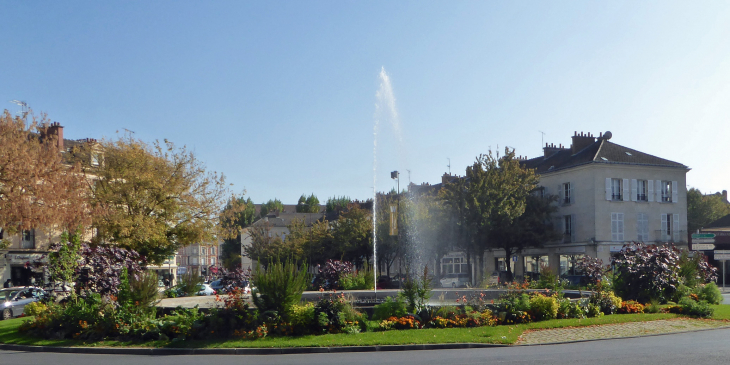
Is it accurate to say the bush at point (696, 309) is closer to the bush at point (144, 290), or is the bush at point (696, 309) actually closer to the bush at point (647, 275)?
the bush at point (647, 275)

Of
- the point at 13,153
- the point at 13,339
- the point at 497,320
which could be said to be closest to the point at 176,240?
the point at 13,153

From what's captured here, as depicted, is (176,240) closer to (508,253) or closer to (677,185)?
(508,253)

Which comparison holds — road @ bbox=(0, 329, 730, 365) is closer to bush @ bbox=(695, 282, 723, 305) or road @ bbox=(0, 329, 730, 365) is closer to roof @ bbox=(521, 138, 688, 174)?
bush @ bbox=(695, 282, 723, 305)

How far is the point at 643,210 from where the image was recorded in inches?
2094

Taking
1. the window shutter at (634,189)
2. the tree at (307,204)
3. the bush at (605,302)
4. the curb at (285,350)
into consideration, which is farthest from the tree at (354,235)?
the tree at (307,204)

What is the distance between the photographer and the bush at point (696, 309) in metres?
20.5

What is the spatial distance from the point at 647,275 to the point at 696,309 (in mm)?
2903

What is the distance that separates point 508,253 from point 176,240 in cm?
2780

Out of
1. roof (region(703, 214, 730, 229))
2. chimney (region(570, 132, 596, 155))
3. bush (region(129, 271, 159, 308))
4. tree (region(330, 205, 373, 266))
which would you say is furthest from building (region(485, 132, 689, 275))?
bush (region(129, 271, 159, 308))

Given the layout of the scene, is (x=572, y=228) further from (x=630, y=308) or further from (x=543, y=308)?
(x=543, y=308)

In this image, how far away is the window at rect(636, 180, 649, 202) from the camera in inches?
2095

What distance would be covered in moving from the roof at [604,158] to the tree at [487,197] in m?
4.01

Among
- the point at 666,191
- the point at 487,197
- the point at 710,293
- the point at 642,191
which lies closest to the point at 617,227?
the point at 642,191

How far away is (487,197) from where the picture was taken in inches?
1912
